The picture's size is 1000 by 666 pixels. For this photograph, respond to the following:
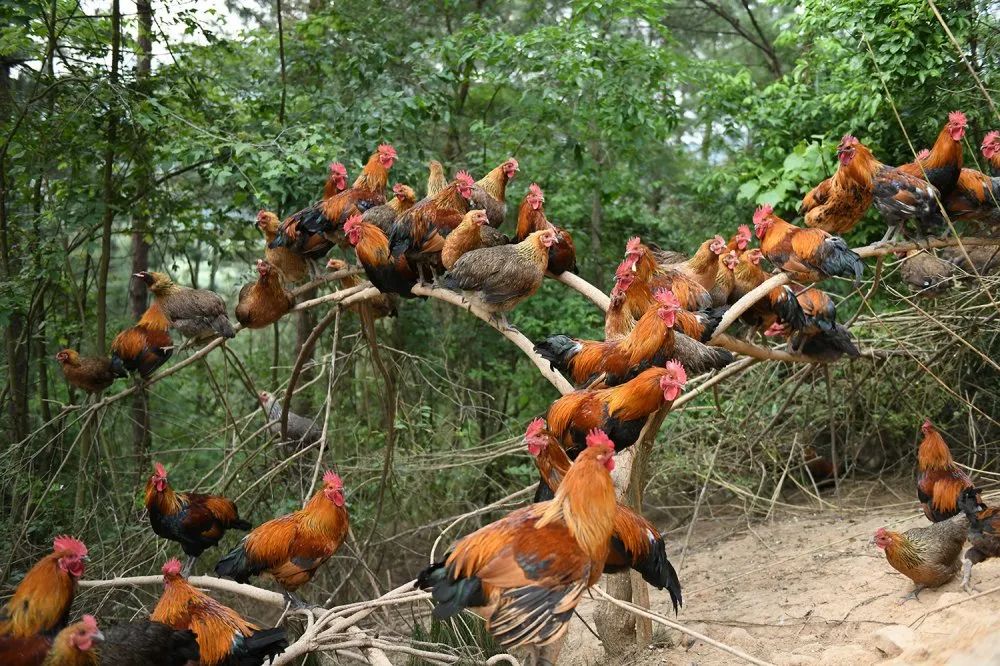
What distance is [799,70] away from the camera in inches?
366

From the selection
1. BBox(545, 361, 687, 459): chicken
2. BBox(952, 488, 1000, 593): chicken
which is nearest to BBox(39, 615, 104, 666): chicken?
BBox(545, 361, 687, 459): chicken

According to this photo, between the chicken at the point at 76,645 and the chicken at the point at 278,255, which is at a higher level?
the chicken at the point at 278,255

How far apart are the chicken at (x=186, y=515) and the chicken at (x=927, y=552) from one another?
396 cm

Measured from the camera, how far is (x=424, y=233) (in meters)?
5.29

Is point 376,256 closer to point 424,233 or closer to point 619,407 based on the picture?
point 424,233

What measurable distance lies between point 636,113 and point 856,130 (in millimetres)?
2051

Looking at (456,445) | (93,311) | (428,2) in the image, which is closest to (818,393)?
(456,445)

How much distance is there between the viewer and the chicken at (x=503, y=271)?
488cm

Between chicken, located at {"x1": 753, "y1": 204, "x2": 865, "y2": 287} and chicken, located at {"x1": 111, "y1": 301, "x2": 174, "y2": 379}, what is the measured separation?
3.95 metres

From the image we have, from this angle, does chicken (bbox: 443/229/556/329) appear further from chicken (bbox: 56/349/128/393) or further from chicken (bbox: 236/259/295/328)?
chicken (bbox: 56/349/128/393)

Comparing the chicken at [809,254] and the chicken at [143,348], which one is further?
the chicken at [143,348]

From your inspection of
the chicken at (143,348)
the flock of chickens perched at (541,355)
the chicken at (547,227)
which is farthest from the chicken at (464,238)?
the chicken at (143,348)

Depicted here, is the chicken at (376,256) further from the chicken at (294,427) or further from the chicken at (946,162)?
the chicken at (946,162)

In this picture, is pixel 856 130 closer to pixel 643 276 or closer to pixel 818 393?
pixel 818 393
